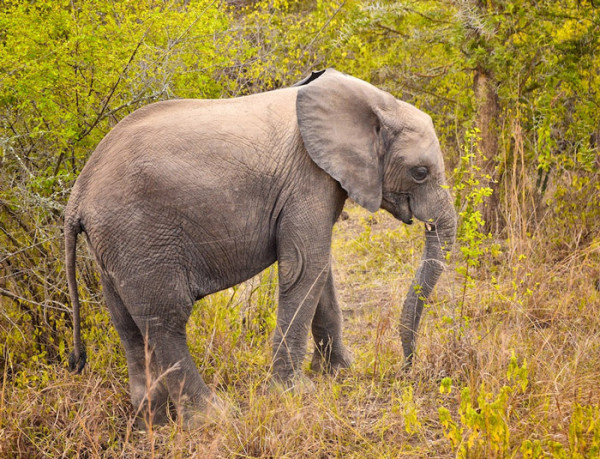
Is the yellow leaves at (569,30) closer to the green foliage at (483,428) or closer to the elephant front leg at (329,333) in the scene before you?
the elephant front leg at (329,333)

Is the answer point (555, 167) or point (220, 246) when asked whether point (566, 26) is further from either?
point (220, 246)

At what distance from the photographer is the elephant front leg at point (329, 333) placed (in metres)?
4.66

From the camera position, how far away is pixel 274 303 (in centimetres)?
555

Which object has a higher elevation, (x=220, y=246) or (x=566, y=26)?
(x=566, y=26)

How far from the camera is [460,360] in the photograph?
419cm

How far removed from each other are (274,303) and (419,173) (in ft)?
6.21

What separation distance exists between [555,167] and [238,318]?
3445 mm

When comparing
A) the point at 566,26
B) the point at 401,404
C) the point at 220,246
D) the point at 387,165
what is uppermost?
the point at 566,26

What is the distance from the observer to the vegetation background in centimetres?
360

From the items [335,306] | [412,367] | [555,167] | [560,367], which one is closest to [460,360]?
[412,367]

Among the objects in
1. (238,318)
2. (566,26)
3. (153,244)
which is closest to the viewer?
(153,244)

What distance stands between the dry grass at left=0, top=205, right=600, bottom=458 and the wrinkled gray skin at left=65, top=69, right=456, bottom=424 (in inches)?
10.7

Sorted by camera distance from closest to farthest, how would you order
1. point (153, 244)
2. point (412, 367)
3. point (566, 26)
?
1. point (153, 244)
2. point (412, 367)
3. point (566, 26)

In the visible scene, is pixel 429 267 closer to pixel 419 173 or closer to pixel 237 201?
pixel 419 173
